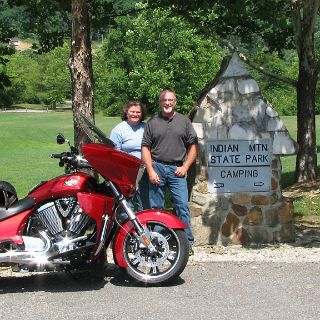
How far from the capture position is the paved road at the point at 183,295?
522 cm

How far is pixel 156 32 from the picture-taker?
69.3 meters

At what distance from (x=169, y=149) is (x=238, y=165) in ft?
3.86

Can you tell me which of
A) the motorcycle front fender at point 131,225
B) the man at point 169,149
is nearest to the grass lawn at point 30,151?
the man at point 169,149

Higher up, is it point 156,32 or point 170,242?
point 156,32

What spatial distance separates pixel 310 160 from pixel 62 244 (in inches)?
353

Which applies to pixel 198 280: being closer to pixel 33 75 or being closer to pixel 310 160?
pixel 310 160

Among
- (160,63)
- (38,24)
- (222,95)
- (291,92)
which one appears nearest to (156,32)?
(160,63)

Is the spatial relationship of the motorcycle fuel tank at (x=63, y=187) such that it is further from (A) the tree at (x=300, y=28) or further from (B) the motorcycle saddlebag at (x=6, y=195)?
(A) the tree at (x=300, y=28)

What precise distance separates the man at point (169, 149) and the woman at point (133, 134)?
187 millimetres

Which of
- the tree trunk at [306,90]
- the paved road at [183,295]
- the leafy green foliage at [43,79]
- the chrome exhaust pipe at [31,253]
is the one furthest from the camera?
the leafy green foliage at [43,79]

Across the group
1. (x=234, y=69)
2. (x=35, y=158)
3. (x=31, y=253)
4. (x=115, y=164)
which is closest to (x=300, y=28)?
(x=234, y=69)

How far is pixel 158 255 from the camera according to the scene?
6.04 metres

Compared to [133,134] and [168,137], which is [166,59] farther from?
[168,137]

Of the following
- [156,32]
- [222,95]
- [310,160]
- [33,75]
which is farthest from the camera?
[33,75]
